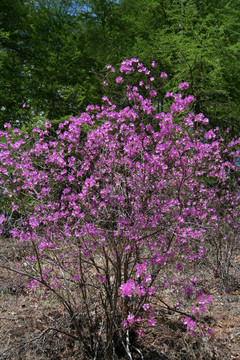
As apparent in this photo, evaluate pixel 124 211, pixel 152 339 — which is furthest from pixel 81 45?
pixel 152 339

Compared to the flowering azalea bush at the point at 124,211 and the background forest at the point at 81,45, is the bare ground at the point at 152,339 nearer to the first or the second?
the flowering azalea bush at the point at 124,211

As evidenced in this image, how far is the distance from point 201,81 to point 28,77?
574cm

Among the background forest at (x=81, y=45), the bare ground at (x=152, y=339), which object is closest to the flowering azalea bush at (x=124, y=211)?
the bare ground at (x=152, y=339)

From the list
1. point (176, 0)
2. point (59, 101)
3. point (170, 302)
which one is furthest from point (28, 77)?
point (170, 302)

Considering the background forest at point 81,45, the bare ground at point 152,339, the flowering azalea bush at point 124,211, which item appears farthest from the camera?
the background forest at point 81,45

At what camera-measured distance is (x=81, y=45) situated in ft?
39.2

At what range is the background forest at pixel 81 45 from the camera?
9.61 m

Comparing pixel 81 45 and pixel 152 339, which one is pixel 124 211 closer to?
pixel 152 339

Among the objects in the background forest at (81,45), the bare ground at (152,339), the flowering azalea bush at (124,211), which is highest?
the background forest at (81,45)

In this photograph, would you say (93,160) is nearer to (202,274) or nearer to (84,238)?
(84,238)

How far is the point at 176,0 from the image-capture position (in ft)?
32.0

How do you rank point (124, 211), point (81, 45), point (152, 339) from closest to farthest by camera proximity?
1. point (124, 211)
2. point (152, 339)
3. point (81, 45)

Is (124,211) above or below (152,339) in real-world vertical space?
above

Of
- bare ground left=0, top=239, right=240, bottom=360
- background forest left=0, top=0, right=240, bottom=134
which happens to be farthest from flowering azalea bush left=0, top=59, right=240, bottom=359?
background forest left=0, top=0, right=240, bottom=134
